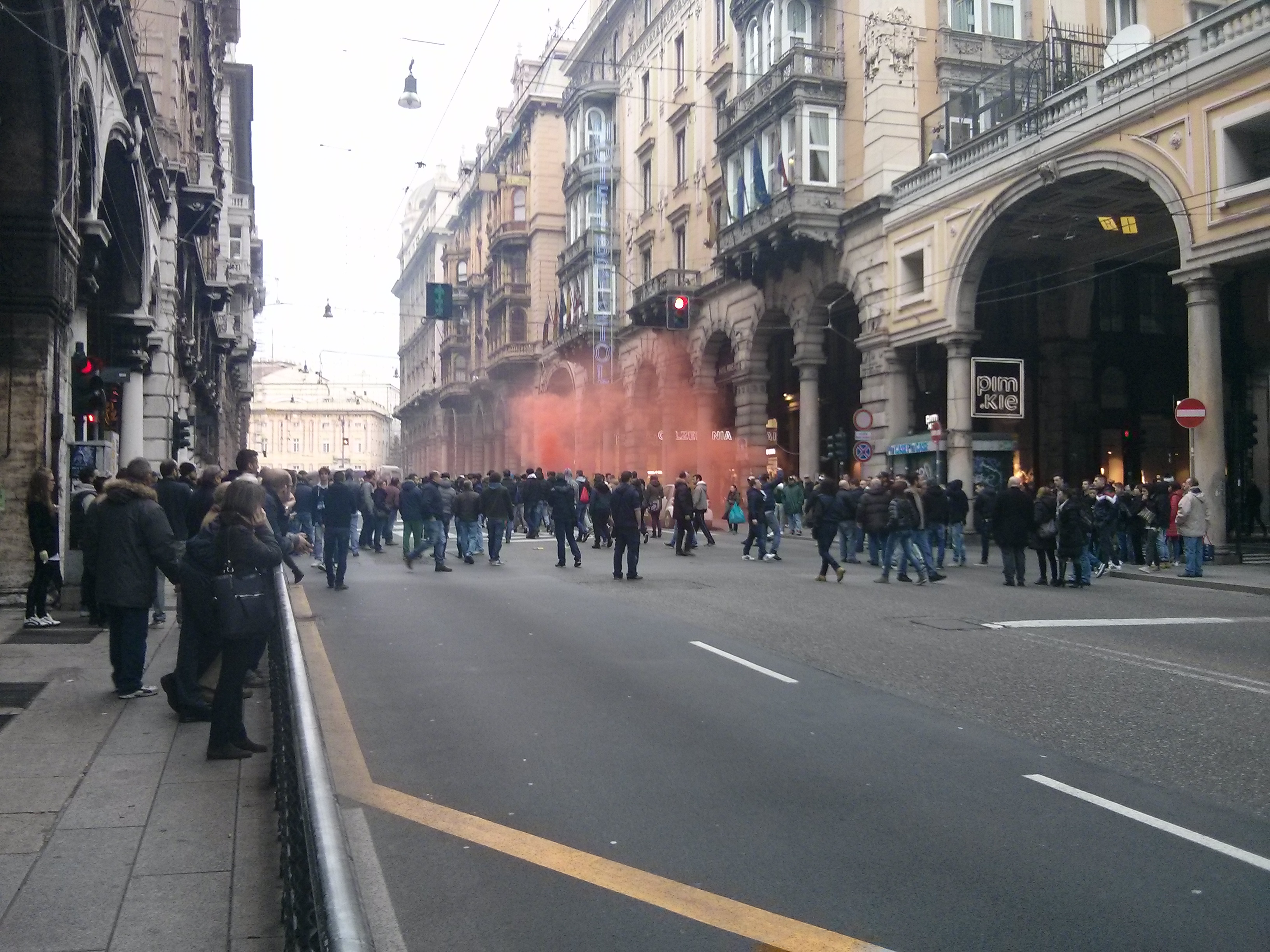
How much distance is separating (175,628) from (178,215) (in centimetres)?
1906

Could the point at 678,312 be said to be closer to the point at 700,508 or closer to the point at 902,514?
the point at 700,508

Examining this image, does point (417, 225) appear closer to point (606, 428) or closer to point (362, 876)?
point (606, 428)

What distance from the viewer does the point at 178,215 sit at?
2852 centimetres

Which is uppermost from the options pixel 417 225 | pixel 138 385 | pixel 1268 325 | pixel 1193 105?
pixel 417 225

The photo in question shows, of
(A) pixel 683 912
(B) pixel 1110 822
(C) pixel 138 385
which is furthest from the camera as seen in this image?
(C) pixel 138 385

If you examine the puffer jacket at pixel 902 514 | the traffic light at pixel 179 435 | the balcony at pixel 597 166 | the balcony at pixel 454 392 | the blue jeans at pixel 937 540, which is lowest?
the blue jeans at pixel 937 540

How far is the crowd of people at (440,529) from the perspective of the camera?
723 cm

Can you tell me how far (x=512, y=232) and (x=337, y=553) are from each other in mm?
49332

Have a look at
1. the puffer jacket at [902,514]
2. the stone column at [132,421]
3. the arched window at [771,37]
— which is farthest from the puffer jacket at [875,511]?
the arched window at [771,37]

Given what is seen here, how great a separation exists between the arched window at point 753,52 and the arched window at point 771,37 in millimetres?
380

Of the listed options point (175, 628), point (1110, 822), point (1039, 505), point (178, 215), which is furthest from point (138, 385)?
point (1110, 822)

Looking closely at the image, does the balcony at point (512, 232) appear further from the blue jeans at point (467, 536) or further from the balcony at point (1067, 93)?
the blue jeans at point (467, 536)

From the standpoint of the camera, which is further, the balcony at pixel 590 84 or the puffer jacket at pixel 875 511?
the balcony at pixel 590 84

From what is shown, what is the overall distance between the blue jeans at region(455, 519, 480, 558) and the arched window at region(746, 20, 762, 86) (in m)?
19.1
